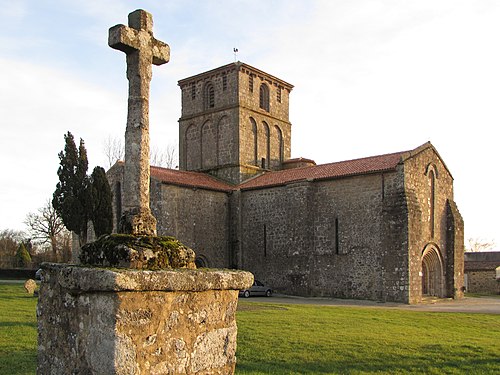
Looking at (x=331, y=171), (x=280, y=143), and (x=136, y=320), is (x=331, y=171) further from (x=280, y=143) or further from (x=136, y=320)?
(x=136, y=320)

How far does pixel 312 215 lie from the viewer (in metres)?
27.5

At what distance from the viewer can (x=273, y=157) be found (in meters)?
36.1

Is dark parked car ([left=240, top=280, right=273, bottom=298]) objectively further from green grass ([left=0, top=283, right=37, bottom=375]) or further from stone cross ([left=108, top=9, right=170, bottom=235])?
stone cross ([left=108, top=9, right=170, bottom=235])

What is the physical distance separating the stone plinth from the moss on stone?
0.98 ft

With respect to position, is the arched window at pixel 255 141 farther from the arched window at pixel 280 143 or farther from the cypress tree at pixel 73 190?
the cypress tree at pixel 73 190

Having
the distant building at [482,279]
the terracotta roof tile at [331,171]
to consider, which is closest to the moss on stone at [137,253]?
the terracotta roof tile at [331,171]

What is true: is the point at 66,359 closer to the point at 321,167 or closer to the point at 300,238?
the point at 300,238

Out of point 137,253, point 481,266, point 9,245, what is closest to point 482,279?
point 481,266

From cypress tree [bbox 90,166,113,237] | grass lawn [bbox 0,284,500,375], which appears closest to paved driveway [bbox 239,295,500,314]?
grass lawn [bbox 0,284,500,375]

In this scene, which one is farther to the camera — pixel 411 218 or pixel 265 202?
pixel 265 202

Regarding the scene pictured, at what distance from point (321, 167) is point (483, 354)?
778 inches

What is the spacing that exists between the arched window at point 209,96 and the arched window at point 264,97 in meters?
3.28

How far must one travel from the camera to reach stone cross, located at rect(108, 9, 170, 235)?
5.00 meters

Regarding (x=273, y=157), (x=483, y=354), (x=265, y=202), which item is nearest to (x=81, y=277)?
(x=483, y=354)
